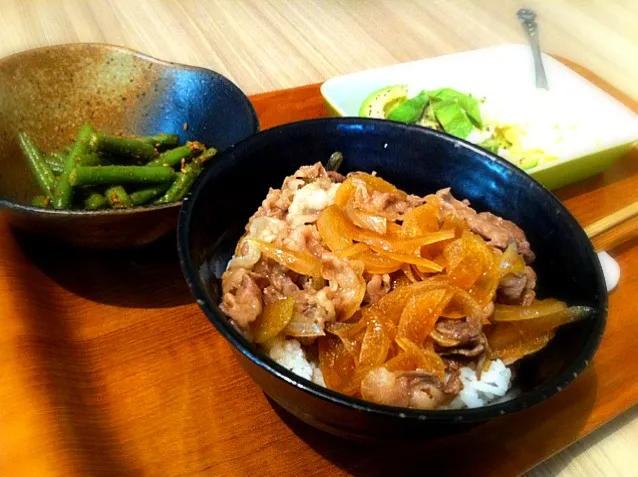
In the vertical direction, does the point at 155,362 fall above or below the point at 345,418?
below

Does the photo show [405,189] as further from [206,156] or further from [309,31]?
[309,31]

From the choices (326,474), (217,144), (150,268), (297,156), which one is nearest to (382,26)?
(217,144)

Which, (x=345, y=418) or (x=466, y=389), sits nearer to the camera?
(x=345, y=418)

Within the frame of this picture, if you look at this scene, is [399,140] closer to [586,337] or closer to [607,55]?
[586,337]

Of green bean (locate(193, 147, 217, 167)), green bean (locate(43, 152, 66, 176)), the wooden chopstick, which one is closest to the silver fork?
the wooden chopstick

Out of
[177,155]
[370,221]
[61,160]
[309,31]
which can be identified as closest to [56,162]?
[61,160]

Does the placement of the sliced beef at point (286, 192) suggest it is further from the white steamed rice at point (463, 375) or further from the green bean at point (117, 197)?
the green bean at point (117, 197)

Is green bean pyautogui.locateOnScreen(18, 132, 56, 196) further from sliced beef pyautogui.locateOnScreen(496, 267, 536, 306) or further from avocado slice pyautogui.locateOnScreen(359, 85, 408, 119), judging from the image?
sliced beef pyautogui.locateOnScreen(496, 267, 536, 306)

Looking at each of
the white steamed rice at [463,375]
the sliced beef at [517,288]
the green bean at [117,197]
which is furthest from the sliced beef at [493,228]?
the green bean at [117,197]
